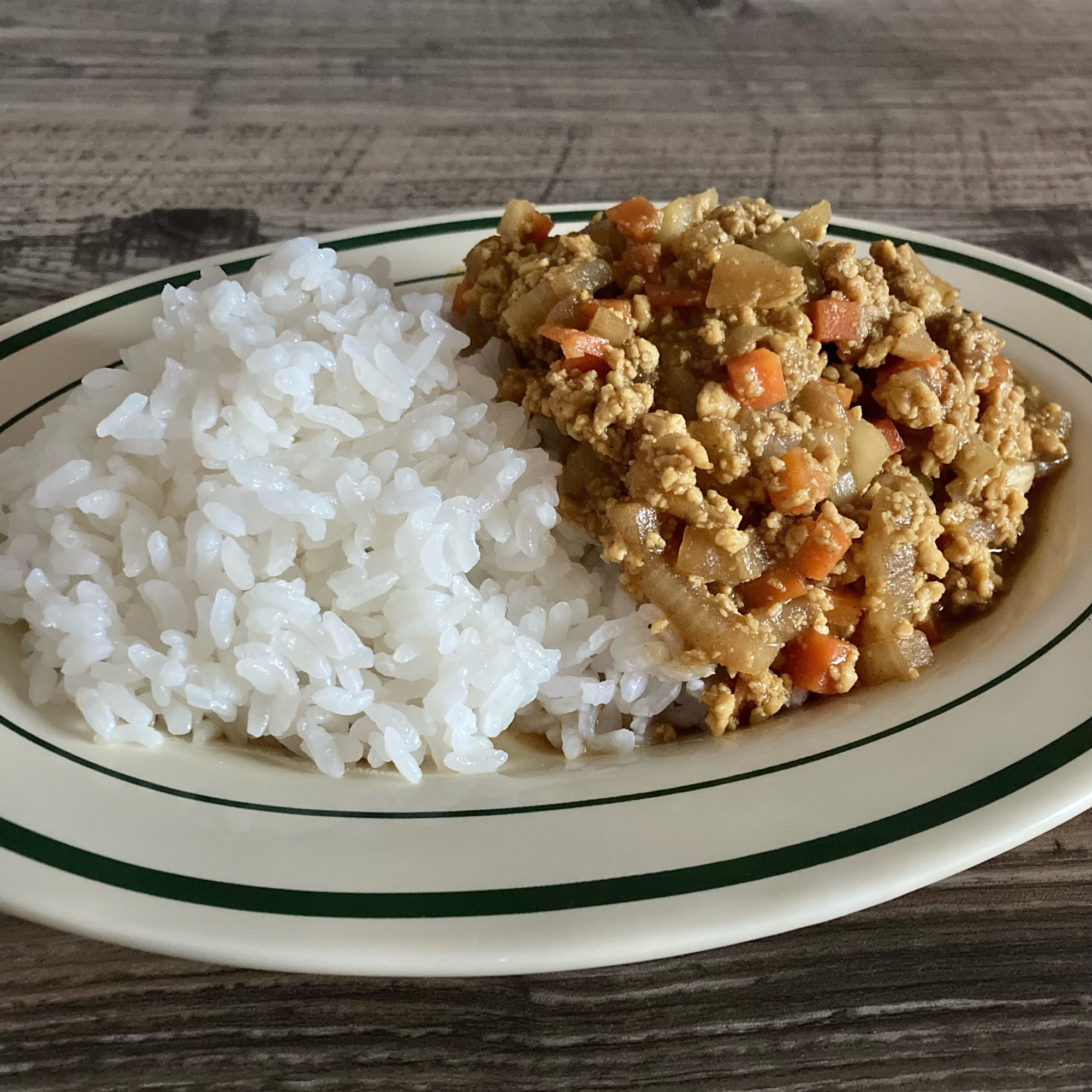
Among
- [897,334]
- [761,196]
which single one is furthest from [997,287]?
[761,196]

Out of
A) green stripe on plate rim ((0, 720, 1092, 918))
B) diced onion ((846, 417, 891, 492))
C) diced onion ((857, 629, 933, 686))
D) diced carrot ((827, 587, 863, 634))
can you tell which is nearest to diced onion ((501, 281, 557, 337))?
diced onion ((846, 417, 891, 492))

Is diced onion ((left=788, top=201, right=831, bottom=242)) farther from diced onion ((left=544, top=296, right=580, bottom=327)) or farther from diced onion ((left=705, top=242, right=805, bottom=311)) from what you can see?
diced onion ((left=544, top=296, right=580, bottom=327))

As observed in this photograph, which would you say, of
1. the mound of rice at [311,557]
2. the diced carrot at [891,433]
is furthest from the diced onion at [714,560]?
the diced carrot at [891,433]

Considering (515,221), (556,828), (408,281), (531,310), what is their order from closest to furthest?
(556,828) < (531,310) < (515,221) < (408,281)

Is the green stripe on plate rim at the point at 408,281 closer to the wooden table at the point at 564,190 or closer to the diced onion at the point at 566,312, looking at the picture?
the wooden table at the point at 564,190

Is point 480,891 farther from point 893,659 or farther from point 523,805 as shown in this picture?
point 893,659

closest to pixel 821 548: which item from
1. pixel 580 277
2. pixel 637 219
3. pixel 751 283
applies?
pixel 751 283

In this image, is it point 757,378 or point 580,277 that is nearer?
point 757,378
